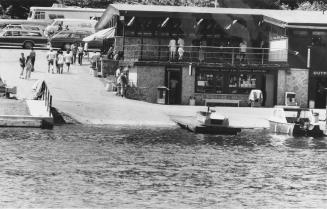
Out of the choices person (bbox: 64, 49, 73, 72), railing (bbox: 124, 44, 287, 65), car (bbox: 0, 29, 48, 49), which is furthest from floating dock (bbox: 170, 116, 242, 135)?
car (bbox: 0, 29, 48, 49)

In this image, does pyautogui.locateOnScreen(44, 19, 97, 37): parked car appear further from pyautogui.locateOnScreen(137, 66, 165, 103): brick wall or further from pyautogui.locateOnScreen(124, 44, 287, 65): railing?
pyautogui.locateOnScreen(137, 66, 165, 103): brick wall

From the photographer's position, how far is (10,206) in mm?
46000

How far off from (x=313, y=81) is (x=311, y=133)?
11891mm

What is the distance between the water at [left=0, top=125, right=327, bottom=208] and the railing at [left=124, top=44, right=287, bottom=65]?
12.3 m

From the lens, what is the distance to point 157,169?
5666cm

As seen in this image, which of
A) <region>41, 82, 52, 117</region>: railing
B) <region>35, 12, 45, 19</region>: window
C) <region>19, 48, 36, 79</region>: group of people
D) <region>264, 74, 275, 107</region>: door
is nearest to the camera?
<region>41, 82, 52, 117</region>: railing

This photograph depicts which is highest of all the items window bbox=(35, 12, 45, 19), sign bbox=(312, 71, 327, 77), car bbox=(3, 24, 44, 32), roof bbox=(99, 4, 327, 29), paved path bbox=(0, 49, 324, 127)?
window bbox=(35, 12, 45, 19)

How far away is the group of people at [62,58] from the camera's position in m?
84.8

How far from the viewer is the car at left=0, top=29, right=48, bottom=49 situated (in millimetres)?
98062

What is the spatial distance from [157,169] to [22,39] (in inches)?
1735

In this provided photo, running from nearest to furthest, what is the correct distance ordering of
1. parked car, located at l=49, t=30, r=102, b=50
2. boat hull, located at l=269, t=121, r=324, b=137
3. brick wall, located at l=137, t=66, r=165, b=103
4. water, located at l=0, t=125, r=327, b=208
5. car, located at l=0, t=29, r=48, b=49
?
1. water, located at l=0, t=125, r=327, b=208
2. boat hull, located at l=269, t=121, r=324, b=137
3. brick wall, located at l=137, t=66, r=165, b=103
4. parked car, located at l=49, t=30, r=102, b=50
5. car, located at l=0, t=29, r=48, b=49

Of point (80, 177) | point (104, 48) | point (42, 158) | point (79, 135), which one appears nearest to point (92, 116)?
point (79, 135)

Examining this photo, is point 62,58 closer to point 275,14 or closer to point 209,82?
point 209,82

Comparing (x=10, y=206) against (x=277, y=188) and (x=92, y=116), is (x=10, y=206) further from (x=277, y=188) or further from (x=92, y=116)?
(x=92, y=116)
